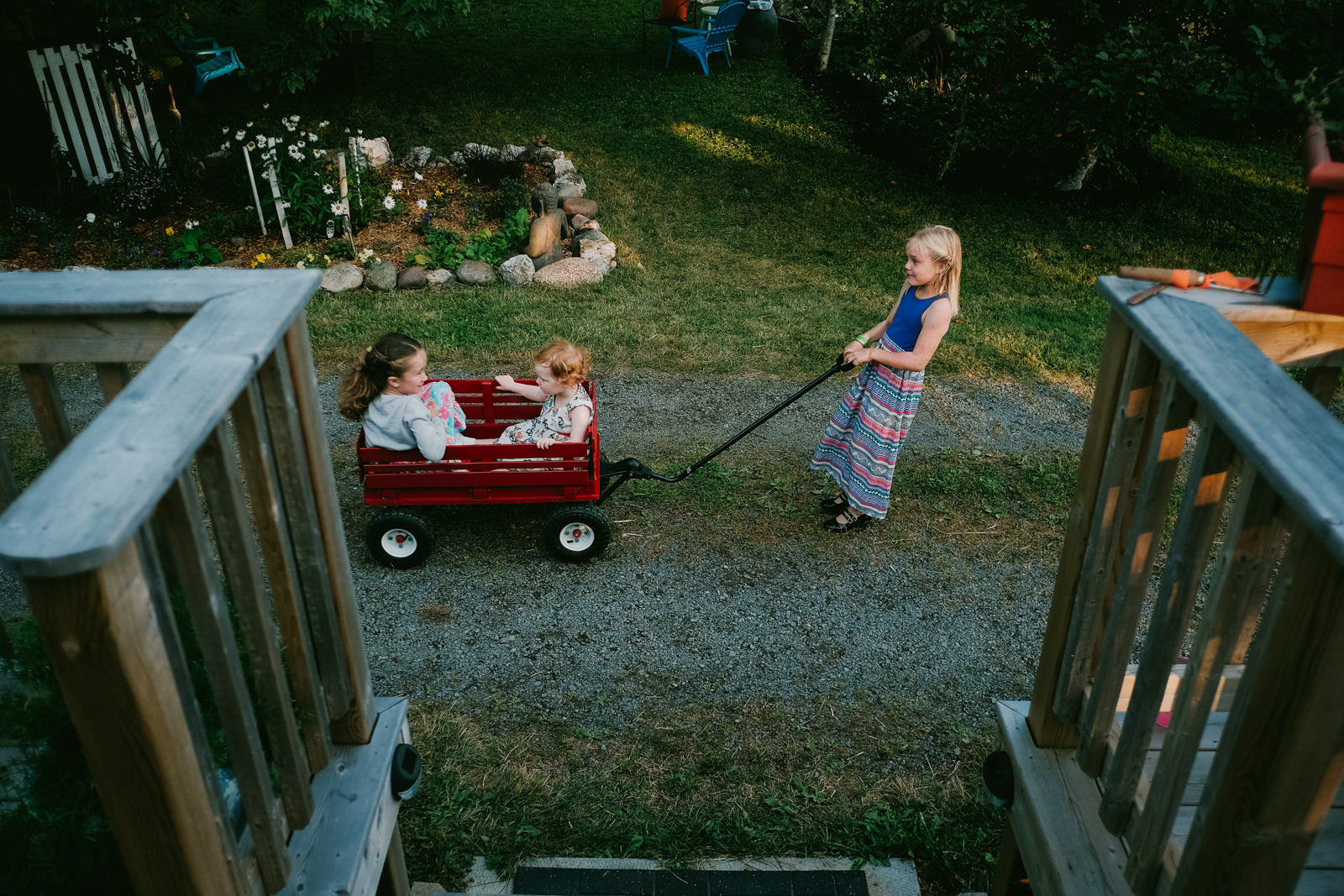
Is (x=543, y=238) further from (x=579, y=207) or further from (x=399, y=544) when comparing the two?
(x=399, y=544)

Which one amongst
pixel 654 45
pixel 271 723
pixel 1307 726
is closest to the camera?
pixel 1307 726

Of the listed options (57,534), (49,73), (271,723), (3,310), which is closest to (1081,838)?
(271,723)

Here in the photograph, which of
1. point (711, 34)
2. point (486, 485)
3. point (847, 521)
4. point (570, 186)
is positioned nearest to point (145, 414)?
point (486, 485)

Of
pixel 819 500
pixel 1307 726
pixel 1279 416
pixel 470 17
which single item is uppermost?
pixel 1279 416

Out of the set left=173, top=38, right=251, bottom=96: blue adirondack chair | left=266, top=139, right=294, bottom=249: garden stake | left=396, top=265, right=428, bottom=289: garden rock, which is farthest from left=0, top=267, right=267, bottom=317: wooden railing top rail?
left=173, top=38, right=251, bottom=96: blue adirondack chair

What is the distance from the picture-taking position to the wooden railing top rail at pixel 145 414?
1102 millimetres

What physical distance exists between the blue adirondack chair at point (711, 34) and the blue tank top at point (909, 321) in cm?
968

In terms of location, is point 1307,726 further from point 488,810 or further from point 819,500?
point 819,500

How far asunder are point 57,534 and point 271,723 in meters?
0.75

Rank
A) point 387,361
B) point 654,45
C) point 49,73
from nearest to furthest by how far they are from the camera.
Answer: point 387,361, point 49,73, point 654,45

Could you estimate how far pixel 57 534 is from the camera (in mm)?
Result: 1099

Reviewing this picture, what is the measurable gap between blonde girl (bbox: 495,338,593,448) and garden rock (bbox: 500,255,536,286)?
315cm

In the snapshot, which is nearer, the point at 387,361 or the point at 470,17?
the point at 387,361

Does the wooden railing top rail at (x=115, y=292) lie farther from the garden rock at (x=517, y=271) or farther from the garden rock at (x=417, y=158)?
the garden rock at (x=417, y=158)
